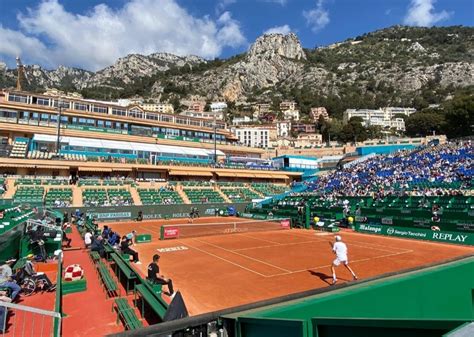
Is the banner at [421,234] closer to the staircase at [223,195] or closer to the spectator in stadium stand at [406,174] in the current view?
the spectator in stadium stand at [406,174]

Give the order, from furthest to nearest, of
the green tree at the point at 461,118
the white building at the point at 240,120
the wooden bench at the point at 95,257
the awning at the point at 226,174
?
the white building at the point at 240,120
the green tree at the point at 461,118
the awning at the point at 226,174
the wooden bench at the point at 95,257

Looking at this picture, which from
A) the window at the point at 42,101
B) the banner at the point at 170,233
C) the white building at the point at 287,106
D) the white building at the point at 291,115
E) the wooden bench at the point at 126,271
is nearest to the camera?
the wooden bench at the point at 126,271

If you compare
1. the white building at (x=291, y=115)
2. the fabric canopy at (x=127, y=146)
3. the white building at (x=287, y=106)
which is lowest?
the fabric canopy at (x=127, y=146)

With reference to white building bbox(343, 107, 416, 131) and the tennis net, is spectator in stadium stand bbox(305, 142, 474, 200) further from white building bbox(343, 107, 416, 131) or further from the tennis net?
white building bbox(343, 107, 416, 131)

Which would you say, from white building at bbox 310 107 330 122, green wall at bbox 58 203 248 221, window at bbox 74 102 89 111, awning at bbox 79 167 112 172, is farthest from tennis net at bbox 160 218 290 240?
white building at bbox 310 107 330 122

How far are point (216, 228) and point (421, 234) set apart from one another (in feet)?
55.8

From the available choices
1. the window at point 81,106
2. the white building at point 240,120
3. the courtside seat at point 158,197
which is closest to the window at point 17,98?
the window at point 81,106

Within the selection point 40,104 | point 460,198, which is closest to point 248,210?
point 460,198

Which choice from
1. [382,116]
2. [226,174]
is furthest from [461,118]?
[382,116]

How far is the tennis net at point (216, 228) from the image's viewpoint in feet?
91.8

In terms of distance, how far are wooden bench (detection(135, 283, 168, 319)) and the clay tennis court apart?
5.65 ft

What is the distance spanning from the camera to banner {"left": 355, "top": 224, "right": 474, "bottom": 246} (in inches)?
943

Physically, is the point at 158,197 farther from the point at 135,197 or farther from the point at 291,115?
the point at 291,115

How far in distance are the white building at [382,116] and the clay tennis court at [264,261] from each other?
14860 centimetres
